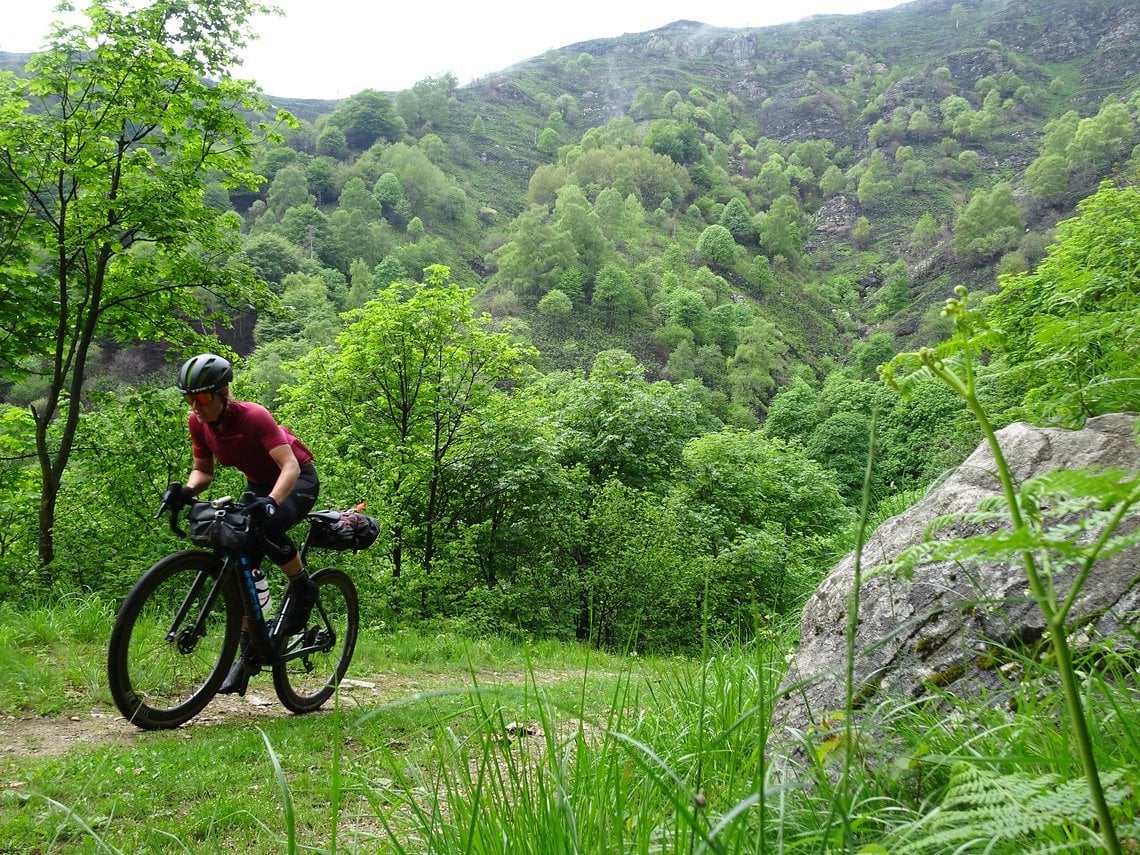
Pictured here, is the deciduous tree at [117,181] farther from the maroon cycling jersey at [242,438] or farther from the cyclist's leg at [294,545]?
the cyclist's leg at [294,545]

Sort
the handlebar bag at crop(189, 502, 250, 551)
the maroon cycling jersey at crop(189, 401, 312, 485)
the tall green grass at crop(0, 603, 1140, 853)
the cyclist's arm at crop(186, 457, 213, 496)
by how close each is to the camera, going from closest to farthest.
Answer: the tall green grass at crop(0, 603, 1140, 853) → the handlebar bag at crop(189, 502, 250, 551) → the maroon cycling jersey at crop(189, 401, 312, 485) → the cyclist's arm at crop(186, 457, 213, 496)

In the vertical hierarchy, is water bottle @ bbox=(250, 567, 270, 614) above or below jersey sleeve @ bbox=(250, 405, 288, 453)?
below

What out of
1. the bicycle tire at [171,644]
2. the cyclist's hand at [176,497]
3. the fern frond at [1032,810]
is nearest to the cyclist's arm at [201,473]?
the cyclist's hand at [176,497]

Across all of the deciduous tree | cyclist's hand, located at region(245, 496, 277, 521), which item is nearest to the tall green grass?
cyclist's hand, located at region(245, 496, 277, 521)

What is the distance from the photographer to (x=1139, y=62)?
166m

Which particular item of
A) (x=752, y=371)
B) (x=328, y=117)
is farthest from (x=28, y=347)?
(x=328, y=117)

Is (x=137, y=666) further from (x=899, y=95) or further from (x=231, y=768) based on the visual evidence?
(x=899, y=95)

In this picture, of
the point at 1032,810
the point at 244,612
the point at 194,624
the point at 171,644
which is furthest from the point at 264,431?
the point at 1032,810

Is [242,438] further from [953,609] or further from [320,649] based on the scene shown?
[953,609]

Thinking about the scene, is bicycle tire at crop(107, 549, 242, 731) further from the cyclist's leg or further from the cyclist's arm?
the cyclist's arm

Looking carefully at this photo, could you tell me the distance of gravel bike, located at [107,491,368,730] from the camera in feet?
13.4

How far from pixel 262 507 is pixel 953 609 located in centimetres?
374

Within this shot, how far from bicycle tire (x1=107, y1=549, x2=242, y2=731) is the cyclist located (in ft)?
0.50

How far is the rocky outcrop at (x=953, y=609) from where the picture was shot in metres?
2.45
